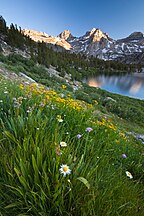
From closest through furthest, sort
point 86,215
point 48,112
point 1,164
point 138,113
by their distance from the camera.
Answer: point 86,215, point 1,164, point 48,112, point 138,113

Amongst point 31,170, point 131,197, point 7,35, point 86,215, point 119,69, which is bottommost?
point 119,69

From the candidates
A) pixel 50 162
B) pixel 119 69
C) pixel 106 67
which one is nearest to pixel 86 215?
pixel 50 162

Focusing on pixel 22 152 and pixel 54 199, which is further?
pixel 22 152

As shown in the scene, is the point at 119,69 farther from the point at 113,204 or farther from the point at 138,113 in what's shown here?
the point at 113,204

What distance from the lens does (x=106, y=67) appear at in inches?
4129

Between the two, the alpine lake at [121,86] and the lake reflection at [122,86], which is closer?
the alpine lake at [121,86]

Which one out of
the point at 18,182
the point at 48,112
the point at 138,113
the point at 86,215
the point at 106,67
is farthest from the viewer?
the point at 106,67

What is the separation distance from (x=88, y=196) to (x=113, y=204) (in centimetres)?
21

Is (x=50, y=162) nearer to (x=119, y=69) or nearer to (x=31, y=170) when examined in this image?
(x=31, y=170)

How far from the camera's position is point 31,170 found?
4.06 ft

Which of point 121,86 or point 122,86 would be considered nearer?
point 121,86

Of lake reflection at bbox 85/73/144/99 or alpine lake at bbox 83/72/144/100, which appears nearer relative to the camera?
alpine lake at bbox 83/72/144/100

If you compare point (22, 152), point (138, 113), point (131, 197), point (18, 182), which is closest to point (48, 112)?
point (22, 152)

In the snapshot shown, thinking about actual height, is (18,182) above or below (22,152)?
below
